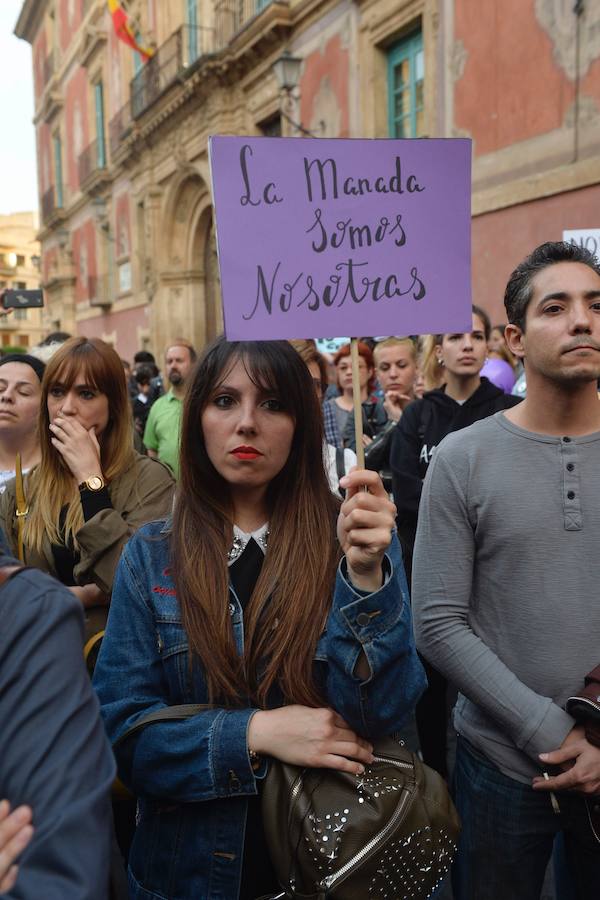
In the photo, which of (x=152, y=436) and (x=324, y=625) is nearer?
(x=324, y=625)

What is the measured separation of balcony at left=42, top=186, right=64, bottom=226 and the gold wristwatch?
3140cm

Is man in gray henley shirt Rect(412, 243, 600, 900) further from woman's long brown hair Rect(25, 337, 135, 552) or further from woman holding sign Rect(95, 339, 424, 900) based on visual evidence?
woman's long brown hair Rect(25, 337, 135, 552)

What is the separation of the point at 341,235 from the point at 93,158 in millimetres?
27547

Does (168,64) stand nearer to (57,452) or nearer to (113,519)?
(57,452)

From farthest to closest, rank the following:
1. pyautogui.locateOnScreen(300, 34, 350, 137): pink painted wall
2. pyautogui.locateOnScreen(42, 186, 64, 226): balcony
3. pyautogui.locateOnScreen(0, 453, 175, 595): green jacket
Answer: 1. pyautogui.locateOnScreen(42, 186, 64, 226): balcony
2. pyautogui.locateOnScreen(300, 34, 350, 137): pink painted wall
3. pyautogui.locateOnScreen(0, 453, 175, 595): green jacket

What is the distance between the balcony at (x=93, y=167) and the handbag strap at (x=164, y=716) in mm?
25573

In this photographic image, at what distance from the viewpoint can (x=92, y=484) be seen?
2.52 meters

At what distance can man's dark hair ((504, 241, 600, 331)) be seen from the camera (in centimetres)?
193

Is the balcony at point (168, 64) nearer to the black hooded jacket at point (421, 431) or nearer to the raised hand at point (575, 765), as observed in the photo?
the black hooded jacket at point (421, 431)

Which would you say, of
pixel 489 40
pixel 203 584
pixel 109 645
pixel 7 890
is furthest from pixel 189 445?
pixel 489 40

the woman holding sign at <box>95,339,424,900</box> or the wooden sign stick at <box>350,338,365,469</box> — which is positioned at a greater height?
the wooden sign stick at <box>350,338,365,469</box>

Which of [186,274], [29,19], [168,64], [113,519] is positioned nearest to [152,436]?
[113,519]

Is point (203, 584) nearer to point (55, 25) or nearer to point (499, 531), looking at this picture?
point (499, 531)

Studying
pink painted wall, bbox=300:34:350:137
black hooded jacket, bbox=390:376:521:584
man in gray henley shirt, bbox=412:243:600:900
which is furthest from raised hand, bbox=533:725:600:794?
pink painted wall, bbox=300:34:350:137
